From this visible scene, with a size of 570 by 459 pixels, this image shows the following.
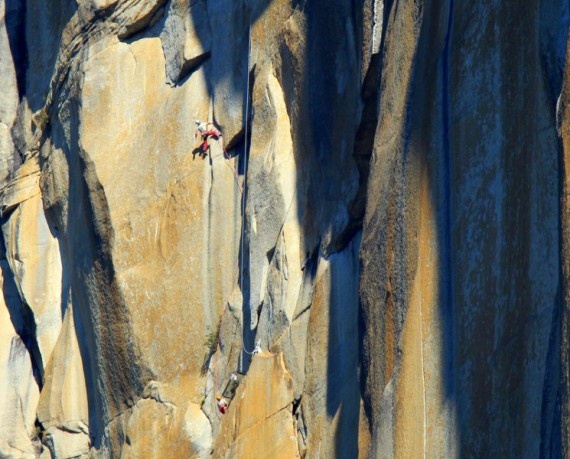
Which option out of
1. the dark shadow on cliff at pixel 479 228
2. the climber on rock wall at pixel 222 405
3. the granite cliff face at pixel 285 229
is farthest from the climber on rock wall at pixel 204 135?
the dark shadow on cliff at pixel 479 228

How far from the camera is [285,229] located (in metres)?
10.3

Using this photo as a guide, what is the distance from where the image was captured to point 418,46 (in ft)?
23.5

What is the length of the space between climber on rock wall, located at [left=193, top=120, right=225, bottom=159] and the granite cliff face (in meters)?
0.07

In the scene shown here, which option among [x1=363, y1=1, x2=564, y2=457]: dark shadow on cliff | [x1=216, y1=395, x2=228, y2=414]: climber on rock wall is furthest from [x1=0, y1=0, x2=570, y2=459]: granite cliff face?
[x1=216, y1=395, x2=228, y2=414]: climber on rock wall

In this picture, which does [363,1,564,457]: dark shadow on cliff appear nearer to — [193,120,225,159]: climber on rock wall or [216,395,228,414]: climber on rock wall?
[216,395,228,414]: climber on rock wall

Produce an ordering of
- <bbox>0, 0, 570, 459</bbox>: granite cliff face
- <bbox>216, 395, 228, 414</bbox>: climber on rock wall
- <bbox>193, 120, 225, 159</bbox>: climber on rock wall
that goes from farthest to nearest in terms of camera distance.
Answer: <bbox>193, 120, 225, 159</bbox>: climber on rock wall → <bbox>216, 395, 228, 414</bbox>: climber on rock wall → <bbox>0, 0, 570, 459</bbox>: granite cliff face

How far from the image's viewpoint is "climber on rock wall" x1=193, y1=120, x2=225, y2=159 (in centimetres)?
1170

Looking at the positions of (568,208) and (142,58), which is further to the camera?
(142,58)

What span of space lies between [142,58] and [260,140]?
93.2 inches

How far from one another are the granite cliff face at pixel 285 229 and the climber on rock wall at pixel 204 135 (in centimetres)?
7

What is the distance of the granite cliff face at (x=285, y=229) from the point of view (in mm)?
6156

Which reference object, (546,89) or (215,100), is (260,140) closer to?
(215,100)

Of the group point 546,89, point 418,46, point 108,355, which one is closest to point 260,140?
point 108,355

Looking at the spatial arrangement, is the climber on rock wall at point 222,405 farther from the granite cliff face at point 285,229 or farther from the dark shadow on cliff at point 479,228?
the dark shadow on cliff at point 479,228
